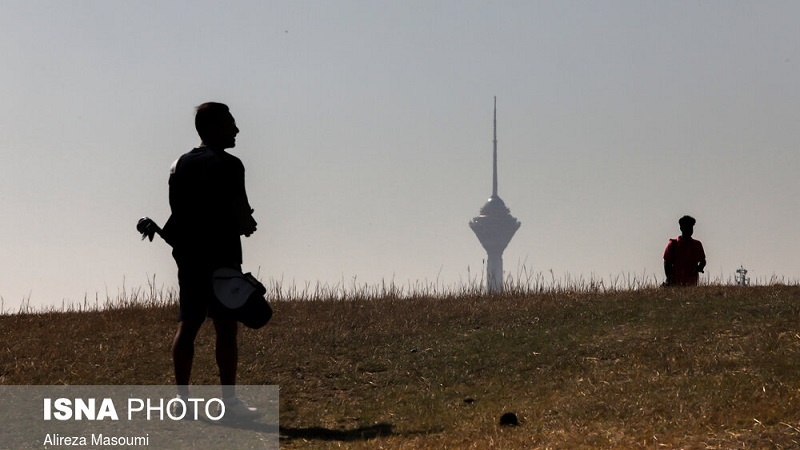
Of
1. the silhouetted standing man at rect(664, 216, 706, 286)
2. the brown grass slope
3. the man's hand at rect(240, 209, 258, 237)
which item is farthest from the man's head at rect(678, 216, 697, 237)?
the man's hand at rect(240, 209, 258, 237)

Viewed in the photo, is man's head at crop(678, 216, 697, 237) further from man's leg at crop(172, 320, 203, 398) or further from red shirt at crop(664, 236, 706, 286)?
man's leg at crop(172, 320, 203, 398)

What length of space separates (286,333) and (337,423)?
3.76m

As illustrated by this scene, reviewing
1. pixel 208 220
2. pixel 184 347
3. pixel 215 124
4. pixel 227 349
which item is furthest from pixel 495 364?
pixel 215 124

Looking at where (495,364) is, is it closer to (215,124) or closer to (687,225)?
(215,124)

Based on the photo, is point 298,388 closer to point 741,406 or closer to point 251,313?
point 251,313

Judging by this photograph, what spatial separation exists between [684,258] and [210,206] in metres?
9.28

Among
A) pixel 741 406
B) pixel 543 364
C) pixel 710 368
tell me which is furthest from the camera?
pixel 543 364

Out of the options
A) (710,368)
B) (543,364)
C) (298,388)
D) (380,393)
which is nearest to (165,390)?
(298,388)

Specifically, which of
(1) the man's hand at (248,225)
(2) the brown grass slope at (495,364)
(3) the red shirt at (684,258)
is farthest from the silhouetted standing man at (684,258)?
(1) the man's hand at (248,225)

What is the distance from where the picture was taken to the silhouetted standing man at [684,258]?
1619 centimetres

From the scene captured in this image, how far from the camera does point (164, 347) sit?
1298 cm

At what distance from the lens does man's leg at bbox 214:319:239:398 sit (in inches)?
353

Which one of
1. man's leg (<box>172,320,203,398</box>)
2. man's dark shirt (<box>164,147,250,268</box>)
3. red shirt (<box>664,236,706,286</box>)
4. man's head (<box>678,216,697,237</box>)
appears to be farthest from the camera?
red shirt (<box>664,236,706,286</box>)

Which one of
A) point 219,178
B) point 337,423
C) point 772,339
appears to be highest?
point 219,178
